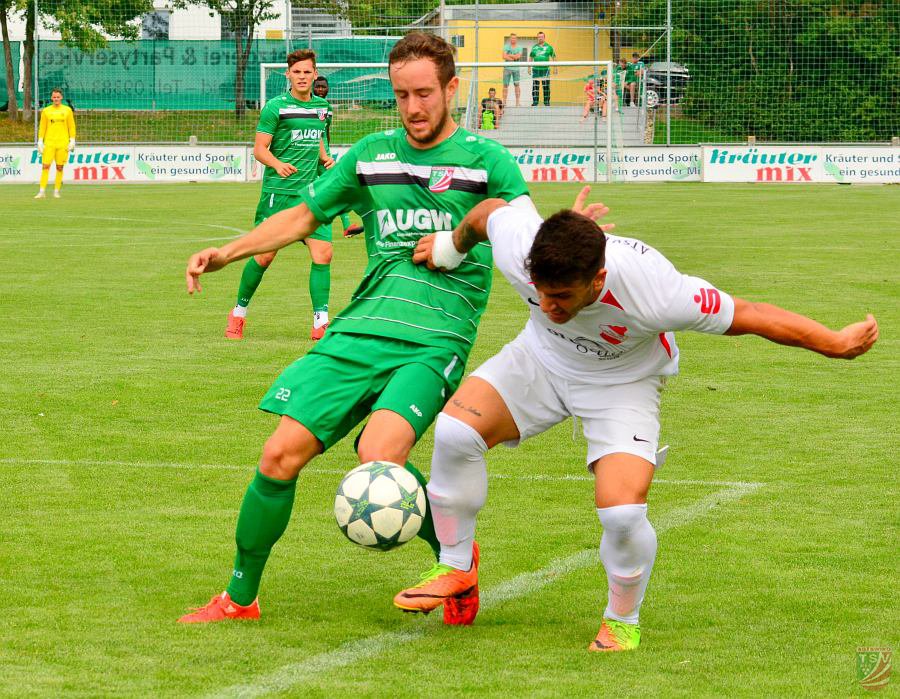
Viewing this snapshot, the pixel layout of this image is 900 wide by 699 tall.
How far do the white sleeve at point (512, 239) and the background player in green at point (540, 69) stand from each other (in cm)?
3144

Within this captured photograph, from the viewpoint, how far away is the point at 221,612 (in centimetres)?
498

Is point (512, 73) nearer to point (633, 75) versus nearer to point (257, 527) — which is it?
point (633, 75)

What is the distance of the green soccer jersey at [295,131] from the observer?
12867 millimetres

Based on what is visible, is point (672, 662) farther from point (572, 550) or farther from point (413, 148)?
point (413, 148)

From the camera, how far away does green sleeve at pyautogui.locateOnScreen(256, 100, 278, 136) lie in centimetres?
1282

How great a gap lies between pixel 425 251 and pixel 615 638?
148 centimetres

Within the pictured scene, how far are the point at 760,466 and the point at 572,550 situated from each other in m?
1.98

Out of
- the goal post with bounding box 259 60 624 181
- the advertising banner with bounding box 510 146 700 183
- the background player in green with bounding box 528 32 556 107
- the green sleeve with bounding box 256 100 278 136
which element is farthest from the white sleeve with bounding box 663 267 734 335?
the background player in green with bounding box 528 32 556 107

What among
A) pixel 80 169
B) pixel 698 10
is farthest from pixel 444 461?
pixel 698 10

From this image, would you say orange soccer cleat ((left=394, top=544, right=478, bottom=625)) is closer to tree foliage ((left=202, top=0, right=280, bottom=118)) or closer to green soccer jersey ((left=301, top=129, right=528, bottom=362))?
green soccer jersey ((left=301, top=129, right=528, bottom=362))

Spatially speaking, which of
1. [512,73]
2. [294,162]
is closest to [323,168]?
[294,162]

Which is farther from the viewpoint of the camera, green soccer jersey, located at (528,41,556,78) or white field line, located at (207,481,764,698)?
green soccer jersey, located at (528,41,556,78)

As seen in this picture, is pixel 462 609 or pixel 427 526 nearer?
pixel 462 609

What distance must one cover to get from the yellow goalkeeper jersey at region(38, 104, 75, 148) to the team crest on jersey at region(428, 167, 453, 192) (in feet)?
86.2
